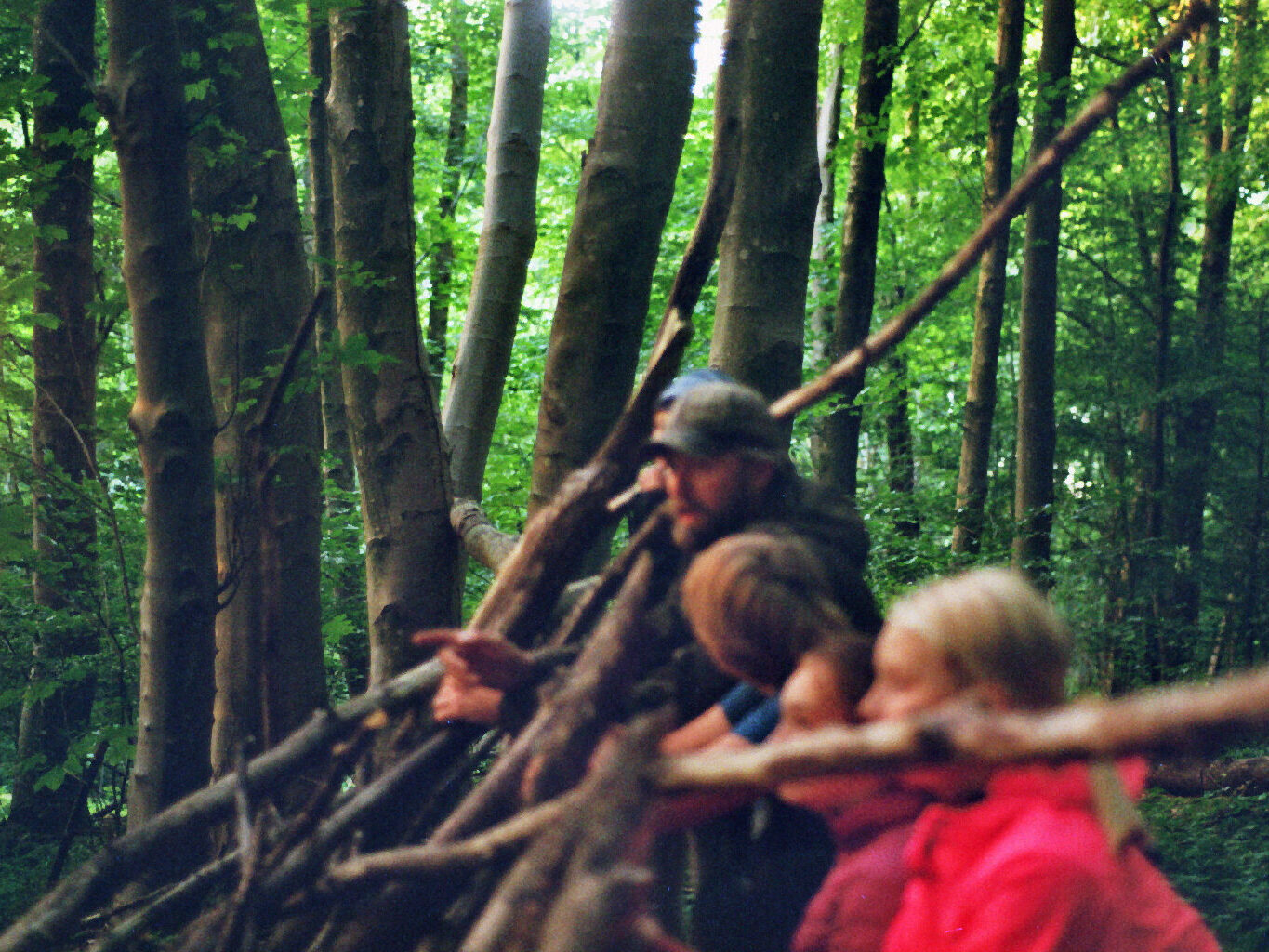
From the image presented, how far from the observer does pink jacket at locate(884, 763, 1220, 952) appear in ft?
4.42

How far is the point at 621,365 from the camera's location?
3.63 meters

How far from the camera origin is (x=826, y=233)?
1254cm

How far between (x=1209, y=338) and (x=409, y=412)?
925 cm

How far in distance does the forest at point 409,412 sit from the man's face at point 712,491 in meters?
0.28

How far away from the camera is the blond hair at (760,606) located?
1.63 metres

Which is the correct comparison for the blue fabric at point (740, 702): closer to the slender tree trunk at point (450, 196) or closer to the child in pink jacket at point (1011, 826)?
the child in pink jacket at point (1011, 826)

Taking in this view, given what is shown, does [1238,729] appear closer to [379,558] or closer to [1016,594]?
[1016,594]

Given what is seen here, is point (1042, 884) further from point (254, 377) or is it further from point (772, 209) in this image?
point (254, 377)

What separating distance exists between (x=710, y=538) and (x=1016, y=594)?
2.33 feet

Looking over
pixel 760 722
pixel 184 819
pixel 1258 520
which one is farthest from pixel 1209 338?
pixel 184 819

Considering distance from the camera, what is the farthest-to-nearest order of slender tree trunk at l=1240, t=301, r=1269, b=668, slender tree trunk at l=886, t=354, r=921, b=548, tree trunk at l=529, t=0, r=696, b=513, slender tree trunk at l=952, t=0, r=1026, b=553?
slender tree trunk at l=952, t=0, r=1026, b=553, slender tree trunk at l=1240, t=301, r=1269, b=668, slender tree trunk at l=886, t=354, r=921, b=548, tree trunk at l=529, t=0, r=696, b=513

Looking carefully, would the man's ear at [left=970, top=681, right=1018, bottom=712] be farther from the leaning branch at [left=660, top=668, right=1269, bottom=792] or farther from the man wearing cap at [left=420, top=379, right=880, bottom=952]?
the man wearing cap at [left=420, top=379, right=880, bottom=952]

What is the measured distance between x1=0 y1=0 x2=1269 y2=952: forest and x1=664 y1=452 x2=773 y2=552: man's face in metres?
0.28

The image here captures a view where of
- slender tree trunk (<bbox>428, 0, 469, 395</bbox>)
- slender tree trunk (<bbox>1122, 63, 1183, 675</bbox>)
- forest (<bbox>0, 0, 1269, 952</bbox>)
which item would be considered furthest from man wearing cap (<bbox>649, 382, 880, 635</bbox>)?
slender tree trunk (<bbox>1122, 63, 1183, 675</bbox>)
